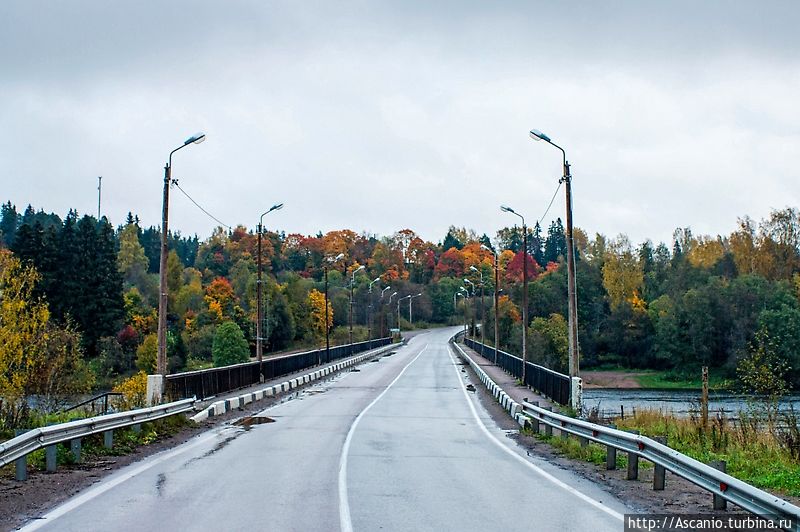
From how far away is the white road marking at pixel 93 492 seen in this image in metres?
9.09

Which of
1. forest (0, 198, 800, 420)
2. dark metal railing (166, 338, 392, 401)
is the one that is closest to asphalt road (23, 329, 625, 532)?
dark metal railing (166, 338, 392, 401)

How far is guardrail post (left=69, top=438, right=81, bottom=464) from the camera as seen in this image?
44.8 feet

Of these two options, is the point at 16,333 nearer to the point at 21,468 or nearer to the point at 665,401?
the point at 21,468

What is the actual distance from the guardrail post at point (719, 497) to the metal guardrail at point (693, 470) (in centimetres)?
11

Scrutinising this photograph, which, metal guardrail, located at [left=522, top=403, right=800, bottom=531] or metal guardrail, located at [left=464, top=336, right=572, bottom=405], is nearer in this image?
metal guardrail, located at [left=522, top=403, right=800, bottom=531]

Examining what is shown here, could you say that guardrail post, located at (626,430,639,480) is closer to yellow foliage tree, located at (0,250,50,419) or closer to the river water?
yellow foliage tree, located at (0,250,50,419)

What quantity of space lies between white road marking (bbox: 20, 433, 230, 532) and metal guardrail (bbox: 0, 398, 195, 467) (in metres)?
1.10

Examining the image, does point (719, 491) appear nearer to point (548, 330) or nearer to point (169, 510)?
point (169, 510)

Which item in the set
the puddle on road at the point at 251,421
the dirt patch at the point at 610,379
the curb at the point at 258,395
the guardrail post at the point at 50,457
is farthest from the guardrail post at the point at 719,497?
the dirt patch at the point at 610,379

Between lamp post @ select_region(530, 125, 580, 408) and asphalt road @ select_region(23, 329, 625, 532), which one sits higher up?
lamp post @ select_region(530, 125, 580, 408)

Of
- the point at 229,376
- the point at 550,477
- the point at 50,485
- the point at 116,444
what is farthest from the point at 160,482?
the point at 229,376

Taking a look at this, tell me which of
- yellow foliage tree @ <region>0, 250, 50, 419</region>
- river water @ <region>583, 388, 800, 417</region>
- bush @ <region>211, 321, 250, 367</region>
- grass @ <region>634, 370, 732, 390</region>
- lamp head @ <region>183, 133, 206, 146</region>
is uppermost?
lamp head @ <region>183, 133, 206, 146</region>

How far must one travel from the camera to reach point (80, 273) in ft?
263

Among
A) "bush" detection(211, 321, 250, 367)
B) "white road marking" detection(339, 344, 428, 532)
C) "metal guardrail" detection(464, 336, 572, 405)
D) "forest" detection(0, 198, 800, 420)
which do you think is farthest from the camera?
"bush" detection(211, 321, 250, 367)
